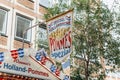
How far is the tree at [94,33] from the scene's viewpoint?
60.7 feet

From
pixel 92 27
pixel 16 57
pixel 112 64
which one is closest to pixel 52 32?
pixel 16 57

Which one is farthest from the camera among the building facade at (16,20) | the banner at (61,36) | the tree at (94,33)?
the building facade at (16,20)

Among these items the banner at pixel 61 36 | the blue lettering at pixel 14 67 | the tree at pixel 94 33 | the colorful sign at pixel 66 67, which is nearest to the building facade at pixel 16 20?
the tree at pixel 94 33

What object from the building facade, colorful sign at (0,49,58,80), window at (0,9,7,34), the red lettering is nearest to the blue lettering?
colorful sign at (0,49,58,80)

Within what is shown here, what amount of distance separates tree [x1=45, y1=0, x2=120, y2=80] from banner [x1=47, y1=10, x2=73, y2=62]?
517 centimetres

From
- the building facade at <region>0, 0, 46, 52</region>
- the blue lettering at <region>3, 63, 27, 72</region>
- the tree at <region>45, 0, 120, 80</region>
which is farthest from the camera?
the building facade at <region>0, 0, 46, 52</region>

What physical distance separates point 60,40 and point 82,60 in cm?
Result: 612

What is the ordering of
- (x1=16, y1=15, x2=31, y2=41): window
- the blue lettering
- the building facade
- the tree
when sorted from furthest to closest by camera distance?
(x1=16, y1=15, x2=31, y2=41): window, the building facade, the tree, the blue lettering

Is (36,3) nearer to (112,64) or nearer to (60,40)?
(112,64)

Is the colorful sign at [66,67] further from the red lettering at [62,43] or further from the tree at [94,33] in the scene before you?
the tree at [94,33]

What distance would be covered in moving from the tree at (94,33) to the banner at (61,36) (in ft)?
17.0

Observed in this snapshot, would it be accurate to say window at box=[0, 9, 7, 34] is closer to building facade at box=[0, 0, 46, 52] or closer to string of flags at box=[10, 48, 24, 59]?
building facade at box=[0, 0, 46, 52]

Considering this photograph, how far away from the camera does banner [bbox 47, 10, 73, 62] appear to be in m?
12.9

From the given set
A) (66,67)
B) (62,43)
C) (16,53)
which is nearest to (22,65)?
(16,53)
